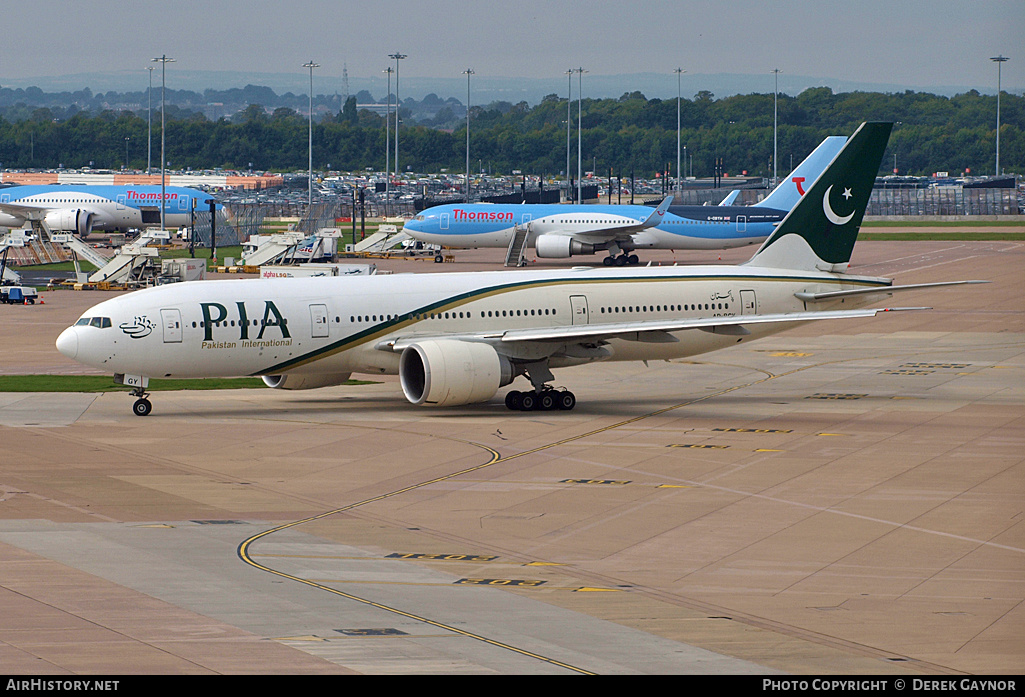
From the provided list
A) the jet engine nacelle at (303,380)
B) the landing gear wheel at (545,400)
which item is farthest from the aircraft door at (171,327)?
the landing gear wheel at (545,400)

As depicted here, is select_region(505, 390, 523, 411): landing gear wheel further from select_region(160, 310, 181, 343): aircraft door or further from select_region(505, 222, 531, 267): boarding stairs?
select_region(505, 222, 531, 267): boarding stairs

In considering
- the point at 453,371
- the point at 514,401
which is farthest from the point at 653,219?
the point at 453,371

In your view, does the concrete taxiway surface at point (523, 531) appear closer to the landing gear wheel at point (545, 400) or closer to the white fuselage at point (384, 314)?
the landing gear wheel at point (545, 400)

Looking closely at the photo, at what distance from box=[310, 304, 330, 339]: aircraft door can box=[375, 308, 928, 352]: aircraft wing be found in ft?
5.51

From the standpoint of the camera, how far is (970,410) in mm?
39781

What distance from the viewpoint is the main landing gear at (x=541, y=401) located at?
40.3 meters

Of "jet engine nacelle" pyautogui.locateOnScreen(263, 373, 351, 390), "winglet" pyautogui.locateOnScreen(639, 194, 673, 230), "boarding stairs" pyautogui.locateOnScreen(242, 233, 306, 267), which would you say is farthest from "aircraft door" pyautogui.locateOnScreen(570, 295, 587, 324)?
"boarding stairs" pyautogui.locateOnScreen(242, 233, 306, 267)

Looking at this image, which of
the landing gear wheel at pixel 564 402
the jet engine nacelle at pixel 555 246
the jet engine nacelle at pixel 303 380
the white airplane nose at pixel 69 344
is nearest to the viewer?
the white airplane nose at pixel 69 344

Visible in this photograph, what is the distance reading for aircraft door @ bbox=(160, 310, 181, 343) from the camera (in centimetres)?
3747

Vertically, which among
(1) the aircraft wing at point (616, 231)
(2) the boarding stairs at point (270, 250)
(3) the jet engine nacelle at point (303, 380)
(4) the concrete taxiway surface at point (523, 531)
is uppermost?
(1) the aircraft wing at point (616, 231)

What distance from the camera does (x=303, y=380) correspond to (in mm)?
40938

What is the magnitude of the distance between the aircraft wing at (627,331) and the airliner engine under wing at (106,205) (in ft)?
298

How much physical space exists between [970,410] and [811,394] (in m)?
5.65

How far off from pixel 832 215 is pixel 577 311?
33.9ft
